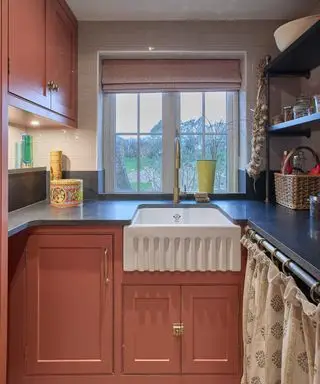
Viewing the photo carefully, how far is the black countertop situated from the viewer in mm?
1169

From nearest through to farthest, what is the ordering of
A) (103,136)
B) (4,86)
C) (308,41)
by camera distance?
(4,86)
(308,41)
(103,136)

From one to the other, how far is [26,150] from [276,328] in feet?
5.79

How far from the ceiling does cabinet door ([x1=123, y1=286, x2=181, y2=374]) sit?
163 centimetres

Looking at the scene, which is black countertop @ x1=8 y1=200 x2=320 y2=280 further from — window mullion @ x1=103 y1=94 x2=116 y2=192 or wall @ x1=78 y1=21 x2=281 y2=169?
wall @ x1=78 y1=21 x2=281 y2=169

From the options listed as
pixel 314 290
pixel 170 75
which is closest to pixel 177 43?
pixel 170 75

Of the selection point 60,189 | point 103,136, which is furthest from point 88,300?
point 103,136

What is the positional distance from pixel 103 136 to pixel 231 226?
4.21 ft

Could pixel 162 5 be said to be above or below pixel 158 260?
above

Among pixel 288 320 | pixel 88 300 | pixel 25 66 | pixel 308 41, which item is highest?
pixel 308 41

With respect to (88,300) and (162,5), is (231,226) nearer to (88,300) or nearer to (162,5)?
(88,300)

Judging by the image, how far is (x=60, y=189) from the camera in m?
2.24

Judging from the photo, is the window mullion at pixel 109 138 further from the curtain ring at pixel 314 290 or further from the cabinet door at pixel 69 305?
the curtain ring at pixel 314 290

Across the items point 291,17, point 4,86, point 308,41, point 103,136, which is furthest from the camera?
point 103,136

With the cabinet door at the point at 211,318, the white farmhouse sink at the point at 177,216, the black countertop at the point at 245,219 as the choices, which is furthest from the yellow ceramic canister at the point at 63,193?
the cabinet door at the point at 211,318
